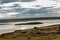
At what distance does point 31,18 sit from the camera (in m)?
35.4

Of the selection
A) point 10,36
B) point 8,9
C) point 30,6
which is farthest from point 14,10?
point 10,36

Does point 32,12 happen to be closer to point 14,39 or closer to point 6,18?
point 6,18

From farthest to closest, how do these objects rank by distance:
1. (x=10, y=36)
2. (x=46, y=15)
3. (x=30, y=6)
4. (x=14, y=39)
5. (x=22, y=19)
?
(x=30, y=6) → (x=46, y=15) → (x=22, y=19) → (x=10, y=36) → (x=14, y=39)

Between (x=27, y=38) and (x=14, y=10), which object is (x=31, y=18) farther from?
(x=27, y=38)

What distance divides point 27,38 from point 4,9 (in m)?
20.8

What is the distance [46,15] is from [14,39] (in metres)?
20.2

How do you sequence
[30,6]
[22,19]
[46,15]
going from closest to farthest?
[22,19] < [46,15] < [30,6]

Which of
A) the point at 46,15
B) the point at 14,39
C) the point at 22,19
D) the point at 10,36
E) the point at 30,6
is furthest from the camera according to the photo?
the point at 30,6

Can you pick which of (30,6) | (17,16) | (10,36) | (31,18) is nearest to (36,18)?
(31,18)

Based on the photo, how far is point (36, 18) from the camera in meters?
35.4

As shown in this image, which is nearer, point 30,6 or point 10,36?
point 10,36

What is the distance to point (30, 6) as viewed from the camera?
40812 mm

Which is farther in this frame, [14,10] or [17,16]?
[14,10]

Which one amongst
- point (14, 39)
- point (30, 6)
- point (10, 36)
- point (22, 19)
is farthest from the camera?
point (30, 6)
